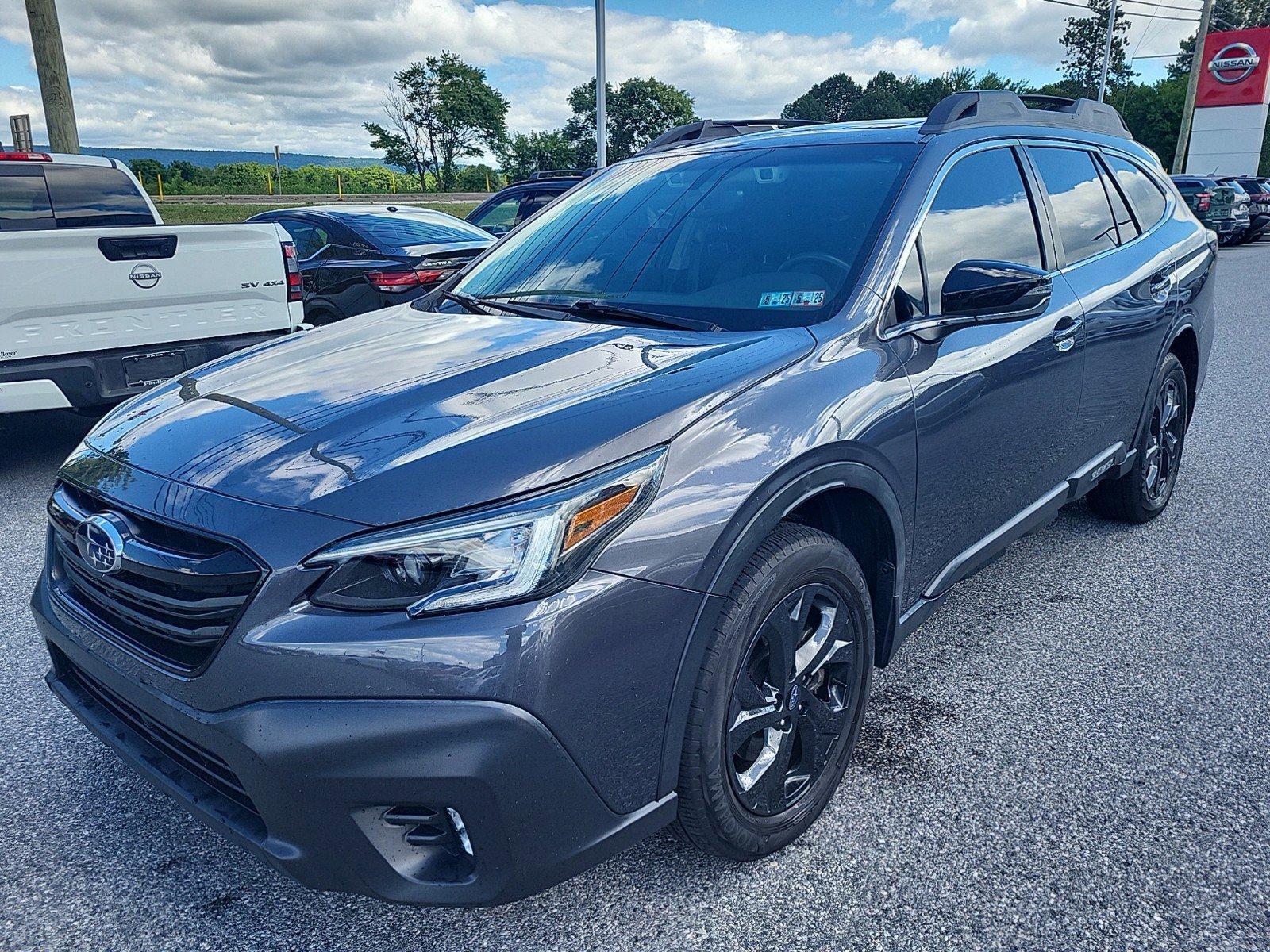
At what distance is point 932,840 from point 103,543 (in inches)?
80.4

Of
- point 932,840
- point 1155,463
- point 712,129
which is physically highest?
point 712,129

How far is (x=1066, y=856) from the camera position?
2.35 meters

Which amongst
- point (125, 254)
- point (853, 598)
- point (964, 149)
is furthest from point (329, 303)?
point (853, 598)

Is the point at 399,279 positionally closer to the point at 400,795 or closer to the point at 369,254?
the point at 369,254

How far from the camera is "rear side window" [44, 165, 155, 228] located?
6461 mm

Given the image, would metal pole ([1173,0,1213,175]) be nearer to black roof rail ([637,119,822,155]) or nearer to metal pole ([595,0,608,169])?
metal pole ([595,0,608,169])

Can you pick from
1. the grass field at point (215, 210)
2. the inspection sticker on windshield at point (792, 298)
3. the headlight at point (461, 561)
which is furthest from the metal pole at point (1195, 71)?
the headlight at point (461, 561)

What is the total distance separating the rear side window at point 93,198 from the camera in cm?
646

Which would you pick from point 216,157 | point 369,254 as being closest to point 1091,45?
point 369,254

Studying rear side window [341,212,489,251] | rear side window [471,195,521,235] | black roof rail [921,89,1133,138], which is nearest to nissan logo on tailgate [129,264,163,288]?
rear side window [341,212,489,251]

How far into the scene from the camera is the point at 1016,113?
11.7ft

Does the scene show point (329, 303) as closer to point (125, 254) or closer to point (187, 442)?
point (125, 254)

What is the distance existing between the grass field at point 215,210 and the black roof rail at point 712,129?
26257 millimetres

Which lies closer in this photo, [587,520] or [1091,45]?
[587,520]
